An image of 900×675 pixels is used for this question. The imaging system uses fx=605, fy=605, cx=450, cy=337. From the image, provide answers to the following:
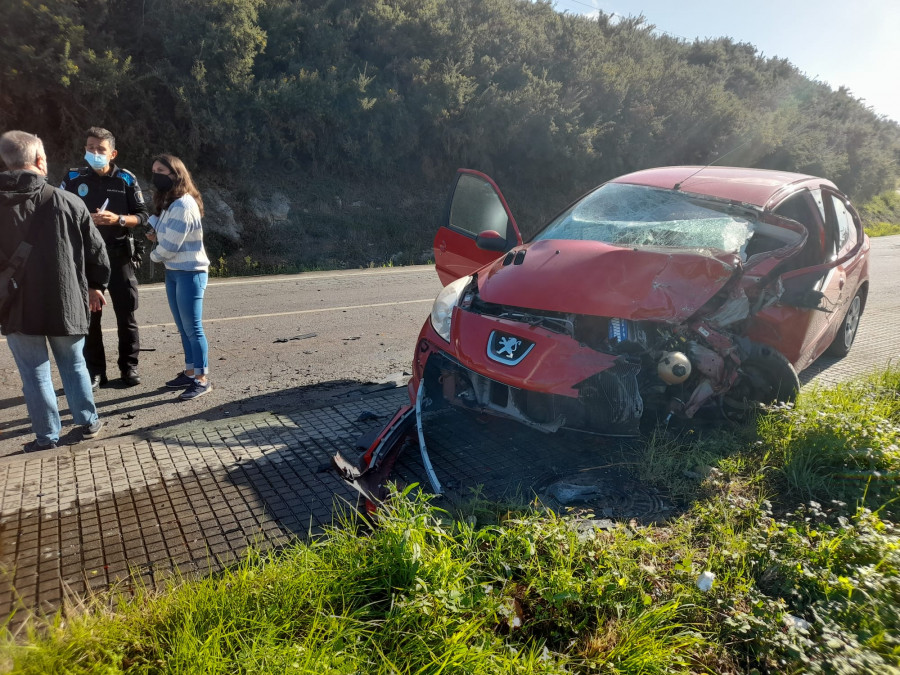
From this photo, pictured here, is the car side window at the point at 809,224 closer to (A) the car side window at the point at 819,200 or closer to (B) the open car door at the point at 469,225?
(A) the car side window at the point at 819,200

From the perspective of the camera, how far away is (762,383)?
3.88 metres

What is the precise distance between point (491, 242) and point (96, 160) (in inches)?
127

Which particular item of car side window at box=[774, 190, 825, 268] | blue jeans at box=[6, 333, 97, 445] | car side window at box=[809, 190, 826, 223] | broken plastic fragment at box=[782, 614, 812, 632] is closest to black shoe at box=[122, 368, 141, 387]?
blue jeans at box=[6, 333, 97, 445]

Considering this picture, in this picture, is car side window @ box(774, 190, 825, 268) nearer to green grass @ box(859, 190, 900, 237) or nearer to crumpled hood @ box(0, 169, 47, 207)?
crumpled hood @ box(0, 169, 47, 207)

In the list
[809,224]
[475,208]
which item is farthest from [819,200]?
[475,208]

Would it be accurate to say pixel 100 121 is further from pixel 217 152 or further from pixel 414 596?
pixel 414 596

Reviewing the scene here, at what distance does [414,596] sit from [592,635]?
0.66 meters

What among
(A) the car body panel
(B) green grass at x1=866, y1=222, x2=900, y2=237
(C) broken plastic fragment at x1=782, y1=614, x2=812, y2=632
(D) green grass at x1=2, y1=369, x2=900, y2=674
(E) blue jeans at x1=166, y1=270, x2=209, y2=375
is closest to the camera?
(D) green grass at x1=2, y1=369, x2=900, y2=674

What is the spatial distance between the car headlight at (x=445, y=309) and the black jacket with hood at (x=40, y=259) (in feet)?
7.43

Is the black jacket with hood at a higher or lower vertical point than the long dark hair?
lower

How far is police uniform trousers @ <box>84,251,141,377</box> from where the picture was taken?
5.02 meters

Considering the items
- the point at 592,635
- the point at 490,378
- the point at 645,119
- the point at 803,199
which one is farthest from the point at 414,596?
the point at 645,119

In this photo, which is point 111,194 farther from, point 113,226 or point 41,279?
point 41,279

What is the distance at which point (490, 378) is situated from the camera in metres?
3.40
